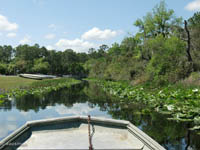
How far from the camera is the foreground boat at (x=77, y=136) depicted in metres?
4.20

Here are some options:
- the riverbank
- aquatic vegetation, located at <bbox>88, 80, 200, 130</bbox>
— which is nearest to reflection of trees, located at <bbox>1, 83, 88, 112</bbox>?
aquatic vegetation, located at <bbox>88, 80, 200, 130</bbox>

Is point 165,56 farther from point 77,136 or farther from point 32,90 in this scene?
point 32,90

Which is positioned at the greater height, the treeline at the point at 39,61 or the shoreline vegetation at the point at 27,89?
the treeline at the point at 39,61

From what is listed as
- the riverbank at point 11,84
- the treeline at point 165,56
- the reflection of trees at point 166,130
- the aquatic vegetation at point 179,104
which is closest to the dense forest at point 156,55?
the treeline at point 165,56

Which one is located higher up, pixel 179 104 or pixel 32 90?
pixel 179 104

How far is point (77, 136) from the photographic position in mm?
4914

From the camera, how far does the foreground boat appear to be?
4195 mm

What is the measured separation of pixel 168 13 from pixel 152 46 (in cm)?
1192

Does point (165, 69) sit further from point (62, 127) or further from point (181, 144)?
point (62, 127)

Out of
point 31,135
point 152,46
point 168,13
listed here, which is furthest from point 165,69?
point 168,13

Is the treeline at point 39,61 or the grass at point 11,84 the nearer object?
the grass at point 11,84

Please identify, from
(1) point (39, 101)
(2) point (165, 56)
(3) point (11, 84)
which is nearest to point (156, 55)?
(2) point (165, 56)

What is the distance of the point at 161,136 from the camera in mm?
5812

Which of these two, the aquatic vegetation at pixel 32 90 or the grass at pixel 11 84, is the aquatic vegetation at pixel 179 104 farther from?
the grass at pixel 11 84
